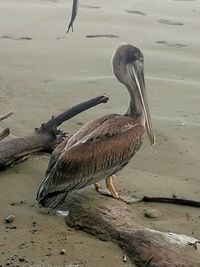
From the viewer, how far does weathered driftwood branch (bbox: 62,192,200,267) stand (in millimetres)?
3488

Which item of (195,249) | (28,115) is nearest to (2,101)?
(28,115)

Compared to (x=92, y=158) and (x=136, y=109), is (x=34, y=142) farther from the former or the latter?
(x=136, y=109)

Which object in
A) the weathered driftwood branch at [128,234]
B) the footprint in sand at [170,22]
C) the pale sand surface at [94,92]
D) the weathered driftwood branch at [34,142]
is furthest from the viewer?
the footprint in sand at [170,22]

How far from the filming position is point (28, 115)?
659 centimetres

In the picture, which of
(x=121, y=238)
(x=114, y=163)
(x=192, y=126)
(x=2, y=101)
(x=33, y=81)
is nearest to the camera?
(x=121, y=238)

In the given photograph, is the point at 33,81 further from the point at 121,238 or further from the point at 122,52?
the point at 121,238

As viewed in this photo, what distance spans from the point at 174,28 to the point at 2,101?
5.63 m

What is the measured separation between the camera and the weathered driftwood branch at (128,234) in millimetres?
3488

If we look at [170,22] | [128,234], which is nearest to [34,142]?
[128,234]

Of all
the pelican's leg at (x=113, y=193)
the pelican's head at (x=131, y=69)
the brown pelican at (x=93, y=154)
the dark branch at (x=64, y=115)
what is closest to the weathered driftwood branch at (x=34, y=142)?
the dark branch at (x=64, y=115)

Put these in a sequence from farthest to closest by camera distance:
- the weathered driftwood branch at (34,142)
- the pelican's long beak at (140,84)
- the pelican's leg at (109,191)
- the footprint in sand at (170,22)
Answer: the footprint in sand at (170,22) < the pelican's long beak at (140,84) < the weathered driftwood branch at (34,142) < the pelican's leg at (109,191)

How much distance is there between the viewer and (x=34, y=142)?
16.5 feet

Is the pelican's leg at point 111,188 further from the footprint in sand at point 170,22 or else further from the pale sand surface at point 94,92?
the footprint in sand at point 170,22

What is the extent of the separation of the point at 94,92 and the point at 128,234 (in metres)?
4.03
